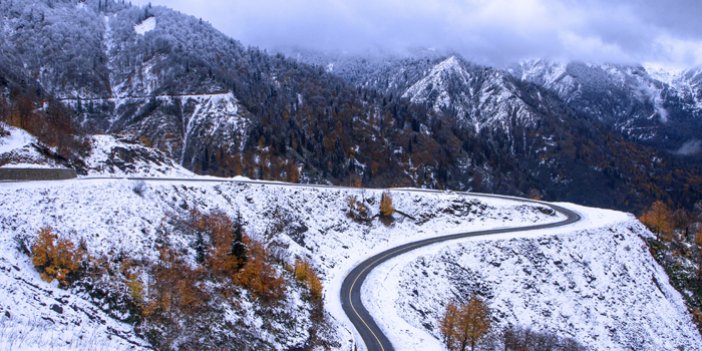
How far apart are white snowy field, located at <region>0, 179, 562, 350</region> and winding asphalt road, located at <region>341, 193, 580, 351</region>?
103 centimetres

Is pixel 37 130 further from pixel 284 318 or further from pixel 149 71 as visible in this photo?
pixel 149 71

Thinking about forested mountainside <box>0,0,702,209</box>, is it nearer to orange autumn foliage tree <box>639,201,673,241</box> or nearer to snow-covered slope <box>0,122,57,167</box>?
Result: snow-covered slope <box>0,122,57,167</box>

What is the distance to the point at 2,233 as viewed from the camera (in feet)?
71.5

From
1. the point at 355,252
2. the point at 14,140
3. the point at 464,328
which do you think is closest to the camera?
the point at 464,328

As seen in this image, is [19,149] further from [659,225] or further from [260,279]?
[659,225]

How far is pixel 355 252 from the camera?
47.7m

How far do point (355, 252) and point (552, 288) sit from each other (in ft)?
→ 68.7

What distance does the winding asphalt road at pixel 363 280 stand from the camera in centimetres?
2944

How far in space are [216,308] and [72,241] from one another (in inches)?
341

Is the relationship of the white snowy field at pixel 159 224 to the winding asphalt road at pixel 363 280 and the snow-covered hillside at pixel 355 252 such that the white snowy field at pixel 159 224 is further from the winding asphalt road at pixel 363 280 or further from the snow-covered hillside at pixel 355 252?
the winding asphalt road at pixel 363 280

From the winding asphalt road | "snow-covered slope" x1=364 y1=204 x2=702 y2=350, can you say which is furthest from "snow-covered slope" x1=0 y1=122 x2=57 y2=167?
"snow-covered slope" x1=364 y1=204 x2=702 y2=350

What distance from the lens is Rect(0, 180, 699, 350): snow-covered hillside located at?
2005 cm

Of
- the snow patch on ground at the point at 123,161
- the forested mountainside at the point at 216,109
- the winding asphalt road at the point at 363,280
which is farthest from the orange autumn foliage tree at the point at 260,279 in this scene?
the forested mountainside at the point at 216,109

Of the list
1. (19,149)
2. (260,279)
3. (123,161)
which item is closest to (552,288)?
(260,279)
